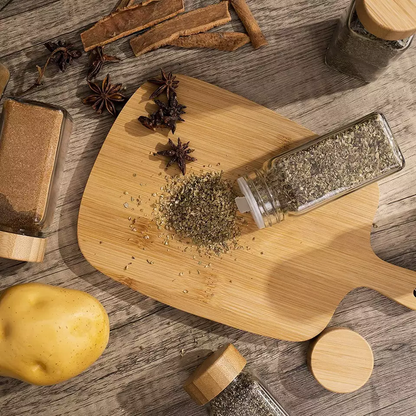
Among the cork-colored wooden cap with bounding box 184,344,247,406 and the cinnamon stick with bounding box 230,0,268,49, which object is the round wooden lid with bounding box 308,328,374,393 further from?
the cinnamon stick with bounding box 230,0,268,49

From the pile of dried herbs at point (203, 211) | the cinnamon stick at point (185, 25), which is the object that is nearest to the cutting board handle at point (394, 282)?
the pile of dried herbs at point (203, 211)

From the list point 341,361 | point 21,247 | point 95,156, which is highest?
point 95,156

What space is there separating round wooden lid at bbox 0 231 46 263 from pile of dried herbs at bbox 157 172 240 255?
40 cm

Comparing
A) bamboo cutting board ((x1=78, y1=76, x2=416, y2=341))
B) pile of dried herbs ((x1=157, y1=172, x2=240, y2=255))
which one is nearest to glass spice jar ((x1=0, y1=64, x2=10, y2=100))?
bamboo cutting board ((x1=78, y1=76, x2=416, y2=341))

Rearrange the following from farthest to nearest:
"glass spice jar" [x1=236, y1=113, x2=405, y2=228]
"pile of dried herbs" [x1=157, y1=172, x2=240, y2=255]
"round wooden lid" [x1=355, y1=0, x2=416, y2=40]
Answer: "pile of dried herbs" [x1=157, y1=172, x2=240, y2=255] → "glass spice jar" [x1=236, y1=113, x2=405, y2=228] → "round wooden lid" [x1=355, y1=0, x2=416, y2=40]

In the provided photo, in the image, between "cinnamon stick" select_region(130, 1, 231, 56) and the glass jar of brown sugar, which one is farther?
"cinnamon stick" select_region(130, 1, 231, 56)

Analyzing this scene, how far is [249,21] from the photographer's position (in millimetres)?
1399

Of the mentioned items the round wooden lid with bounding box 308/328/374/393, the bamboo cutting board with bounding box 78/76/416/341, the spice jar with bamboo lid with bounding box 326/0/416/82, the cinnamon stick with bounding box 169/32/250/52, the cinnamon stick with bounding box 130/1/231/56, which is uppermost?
the cinnamon stick with bounding box 130/1/231/56

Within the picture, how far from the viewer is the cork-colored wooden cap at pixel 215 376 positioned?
1.28 metres

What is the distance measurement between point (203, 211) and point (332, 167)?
0.43 meters

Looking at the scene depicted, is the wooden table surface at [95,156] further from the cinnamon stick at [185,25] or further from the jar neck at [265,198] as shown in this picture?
→ the jar neck at [265,198]

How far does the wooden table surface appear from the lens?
4.67ft

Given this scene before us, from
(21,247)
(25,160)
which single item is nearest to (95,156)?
(25,160)

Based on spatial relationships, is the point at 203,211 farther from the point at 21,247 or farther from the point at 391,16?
the point at 391,16
